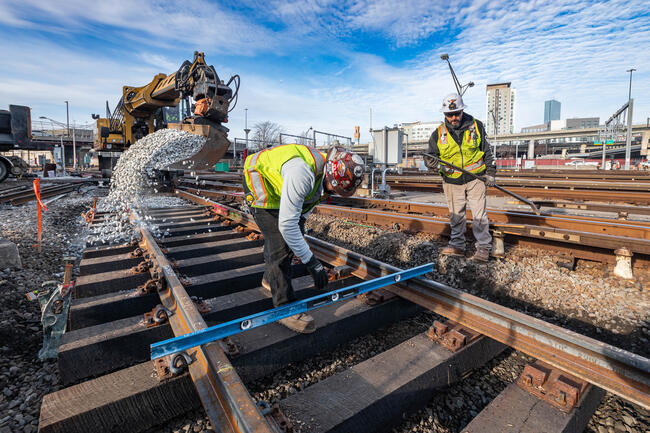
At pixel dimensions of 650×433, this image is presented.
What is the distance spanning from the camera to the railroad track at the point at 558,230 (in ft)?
12.6

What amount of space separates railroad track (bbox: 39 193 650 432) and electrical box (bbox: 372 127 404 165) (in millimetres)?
8129

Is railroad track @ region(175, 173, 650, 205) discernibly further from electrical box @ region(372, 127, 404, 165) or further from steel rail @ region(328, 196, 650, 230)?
steel rail @ region(328, 196, 650, 230)

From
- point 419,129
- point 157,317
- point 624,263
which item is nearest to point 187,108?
point 157,317

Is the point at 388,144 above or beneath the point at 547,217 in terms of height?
above

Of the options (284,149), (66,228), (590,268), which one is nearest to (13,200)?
(66,228)

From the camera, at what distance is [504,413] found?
73.9 inches

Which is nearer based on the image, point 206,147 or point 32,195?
point 206,147

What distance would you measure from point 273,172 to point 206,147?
5490 mm

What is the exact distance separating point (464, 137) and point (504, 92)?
180666 mm

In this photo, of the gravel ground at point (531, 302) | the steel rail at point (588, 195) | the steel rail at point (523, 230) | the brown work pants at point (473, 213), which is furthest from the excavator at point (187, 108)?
the steel rail at point (588, 195)

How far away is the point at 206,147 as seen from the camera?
771 centimetres

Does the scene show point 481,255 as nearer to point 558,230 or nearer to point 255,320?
point 558,230

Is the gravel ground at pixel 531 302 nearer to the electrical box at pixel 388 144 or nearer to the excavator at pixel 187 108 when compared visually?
the excavator at pixel 187 108

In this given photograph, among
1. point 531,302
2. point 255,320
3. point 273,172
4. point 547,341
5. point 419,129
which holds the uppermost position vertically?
point 419,129
